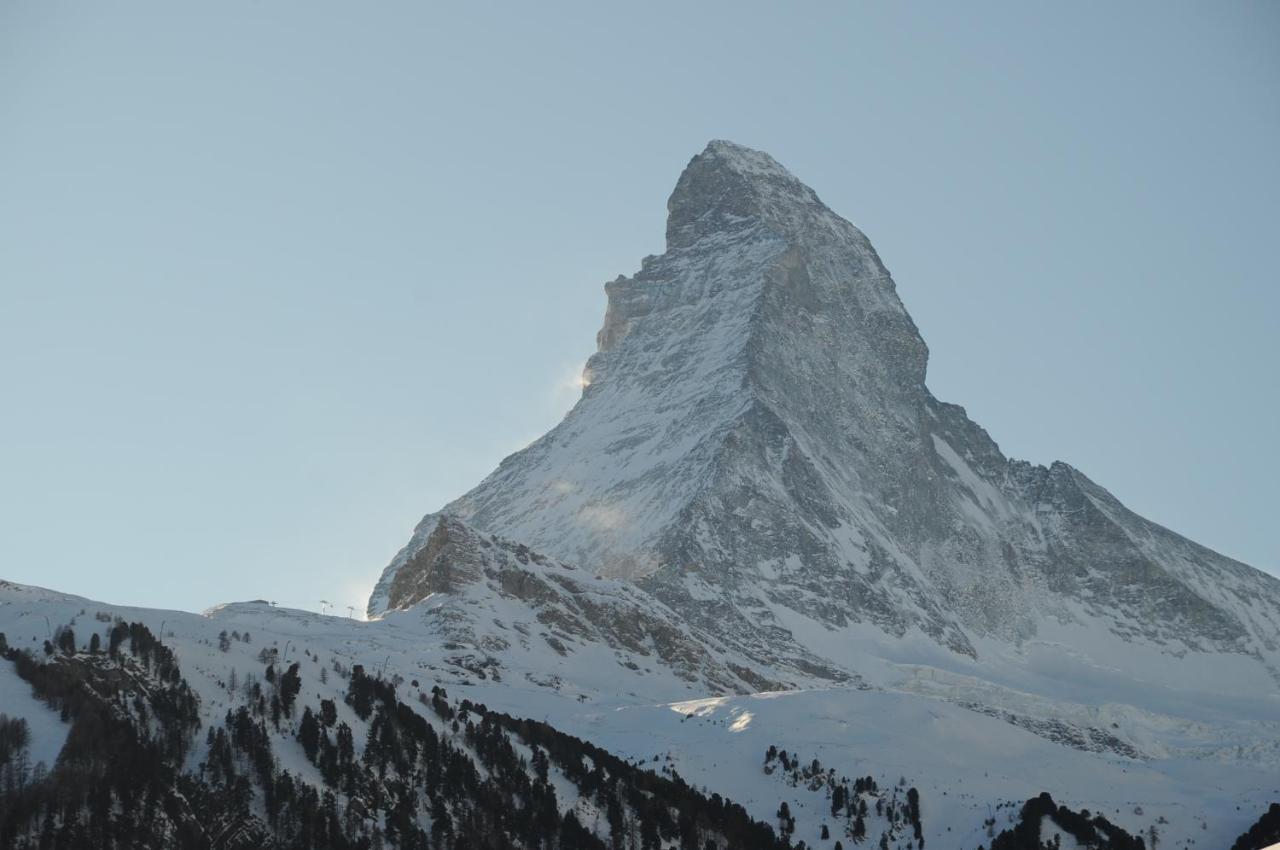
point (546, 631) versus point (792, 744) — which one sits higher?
point (546, 631)

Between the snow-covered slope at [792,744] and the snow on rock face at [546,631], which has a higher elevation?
the snow on rock face at [546,631]

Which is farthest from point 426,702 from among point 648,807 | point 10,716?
point 10,716

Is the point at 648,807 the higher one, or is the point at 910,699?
the point at 910,699

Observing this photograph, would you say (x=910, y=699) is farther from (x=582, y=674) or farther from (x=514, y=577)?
(x=514, y=577)

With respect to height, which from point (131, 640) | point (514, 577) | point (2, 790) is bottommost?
point (2, 790)

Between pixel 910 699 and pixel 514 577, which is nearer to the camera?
pixel 910 699

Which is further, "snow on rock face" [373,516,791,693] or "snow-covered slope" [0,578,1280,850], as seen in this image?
"snow on rock face" [373,516,791,693]

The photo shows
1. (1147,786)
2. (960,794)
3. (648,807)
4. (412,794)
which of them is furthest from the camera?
(1147,786)

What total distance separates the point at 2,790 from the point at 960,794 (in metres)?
61.8

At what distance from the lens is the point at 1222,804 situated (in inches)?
4491

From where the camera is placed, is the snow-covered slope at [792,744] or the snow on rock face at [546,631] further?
the snow on rock face at [546,631]

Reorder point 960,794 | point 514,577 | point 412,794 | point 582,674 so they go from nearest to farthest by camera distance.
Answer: point 412,794 < point 960,794 < point 582,674 < point 514,577

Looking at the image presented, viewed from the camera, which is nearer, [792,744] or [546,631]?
[792,744]

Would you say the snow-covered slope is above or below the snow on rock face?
below
